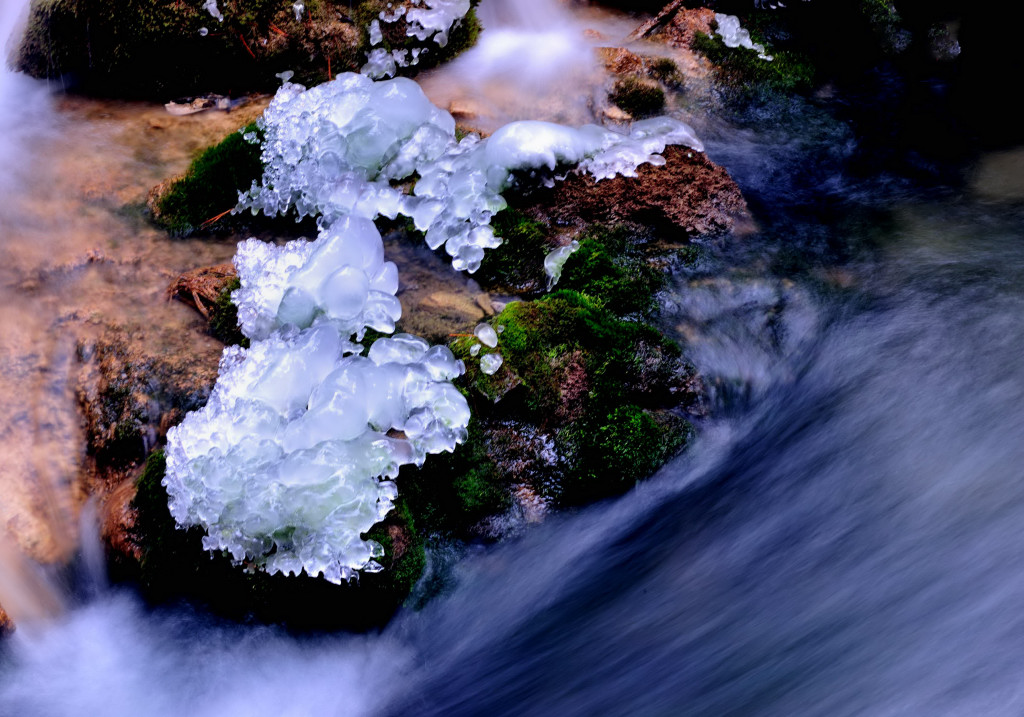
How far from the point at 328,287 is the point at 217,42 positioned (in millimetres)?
3080

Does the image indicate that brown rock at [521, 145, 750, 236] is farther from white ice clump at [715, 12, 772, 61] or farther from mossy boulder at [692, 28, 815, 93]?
white ice clump at [715, 12, 772, 61]

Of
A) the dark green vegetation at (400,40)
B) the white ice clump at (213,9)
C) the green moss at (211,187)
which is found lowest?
the green moss at (211,187)

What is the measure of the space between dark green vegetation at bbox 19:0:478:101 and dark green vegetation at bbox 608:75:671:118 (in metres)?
1.36

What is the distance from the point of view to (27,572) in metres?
3.75

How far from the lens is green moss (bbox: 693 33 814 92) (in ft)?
19.7

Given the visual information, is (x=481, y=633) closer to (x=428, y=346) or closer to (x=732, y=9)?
(x=428, y=346)

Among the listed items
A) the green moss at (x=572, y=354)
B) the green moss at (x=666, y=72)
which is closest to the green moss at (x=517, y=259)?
the green moss at (x=572, y=354)

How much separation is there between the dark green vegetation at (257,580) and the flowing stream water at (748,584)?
9 centimetres

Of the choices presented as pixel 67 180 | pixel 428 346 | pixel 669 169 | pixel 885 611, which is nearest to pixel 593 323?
pixel 428 346

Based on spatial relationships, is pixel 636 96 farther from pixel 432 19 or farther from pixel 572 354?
pixel 572 354

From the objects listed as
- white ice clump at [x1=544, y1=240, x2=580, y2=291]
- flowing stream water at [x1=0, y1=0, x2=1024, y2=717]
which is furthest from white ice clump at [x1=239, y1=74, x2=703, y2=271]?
flowing stream water at [x1=0, y1=0, x2=1024, y2=717]

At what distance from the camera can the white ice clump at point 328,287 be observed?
3.88 m

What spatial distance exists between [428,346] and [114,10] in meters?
4.05

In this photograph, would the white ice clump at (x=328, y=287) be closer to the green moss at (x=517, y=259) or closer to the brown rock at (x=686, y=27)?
the green moss at (x=517, y=259)
